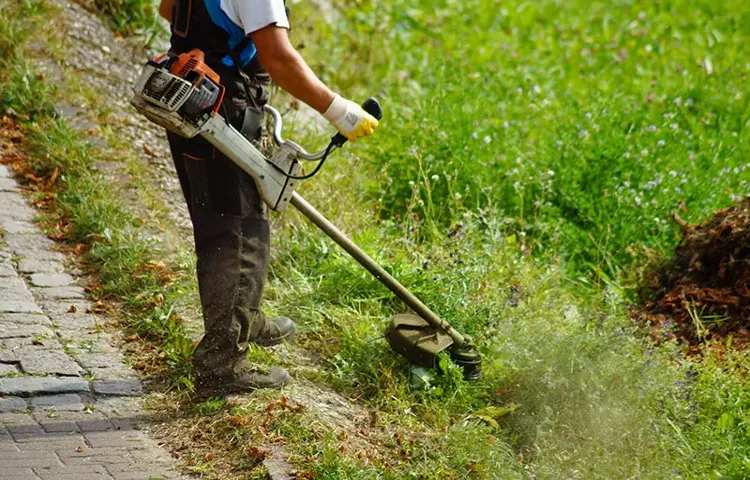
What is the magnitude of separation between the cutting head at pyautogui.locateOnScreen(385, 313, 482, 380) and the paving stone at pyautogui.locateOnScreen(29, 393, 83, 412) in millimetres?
1295

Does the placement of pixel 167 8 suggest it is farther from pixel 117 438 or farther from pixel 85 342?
pixel 117 438

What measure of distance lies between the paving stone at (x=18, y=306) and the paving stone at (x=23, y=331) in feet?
0.42

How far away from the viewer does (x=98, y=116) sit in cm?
625

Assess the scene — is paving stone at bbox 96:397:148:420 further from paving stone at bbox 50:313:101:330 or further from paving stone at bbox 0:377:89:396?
paving stone at bbox 50:313:101:330

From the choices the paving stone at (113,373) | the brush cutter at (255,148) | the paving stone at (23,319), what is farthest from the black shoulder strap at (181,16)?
the paving stone at (23,319)

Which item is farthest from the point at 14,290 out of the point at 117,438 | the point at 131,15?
the point at 131,15

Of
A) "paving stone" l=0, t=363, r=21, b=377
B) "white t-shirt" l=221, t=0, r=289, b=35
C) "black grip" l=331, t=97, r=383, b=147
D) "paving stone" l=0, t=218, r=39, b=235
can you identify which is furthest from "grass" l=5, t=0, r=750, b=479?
"white t-shirt" l=221, t=0, r=289, b=35

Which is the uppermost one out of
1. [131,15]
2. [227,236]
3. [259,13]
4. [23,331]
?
[259,13]

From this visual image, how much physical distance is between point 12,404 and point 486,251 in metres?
2.34

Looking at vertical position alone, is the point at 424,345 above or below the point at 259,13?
below

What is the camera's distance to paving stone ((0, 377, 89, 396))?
417cm

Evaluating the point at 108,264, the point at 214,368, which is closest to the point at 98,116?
the point at 108,264

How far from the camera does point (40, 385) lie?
4.23 metres

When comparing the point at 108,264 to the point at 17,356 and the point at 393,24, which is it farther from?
the point at 393,24
